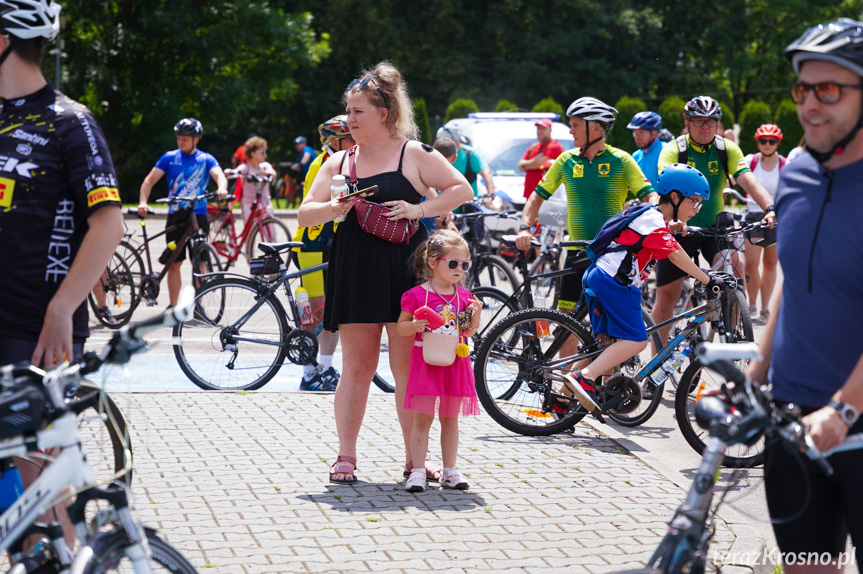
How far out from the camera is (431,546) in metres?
4.55

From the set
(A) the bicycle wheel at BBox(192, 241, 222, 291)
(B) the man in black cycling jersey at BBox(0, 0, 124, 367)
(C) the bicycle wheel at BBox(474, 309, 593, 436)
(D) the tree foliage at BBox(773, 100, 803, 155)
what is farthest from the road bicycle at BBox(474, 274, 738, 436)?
(D) the tree foliage at BBox(773, 100, 803, 155)

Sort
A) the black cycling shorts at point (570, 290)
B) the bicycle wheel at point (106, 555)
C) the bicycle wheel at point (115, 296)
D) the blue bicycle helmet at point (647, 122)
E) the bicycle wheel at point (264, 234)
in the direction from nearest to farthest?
the bicycle wheel at point (106, 555)
the black cycling shorts at point (570, 290)
the bicycle wheel at point (115, 296)
the blue bicycle helmet at point (647, 122)
the bicycle wheel at point (264, 234)

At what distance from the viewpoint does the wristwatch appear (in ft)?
8.79

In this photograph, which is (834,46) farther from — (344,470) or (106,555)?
(344,470)

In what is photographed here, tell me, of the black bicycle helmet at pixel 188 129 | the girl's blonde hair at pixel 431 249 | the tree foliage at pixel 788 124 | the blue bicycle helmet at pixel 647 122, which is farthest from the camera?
the tree foliage at pixel 788 124

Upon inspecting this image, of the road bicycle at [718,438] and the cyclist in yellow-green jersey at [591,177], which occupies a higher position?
the cyclist in yellow-green jersey at [591,177]

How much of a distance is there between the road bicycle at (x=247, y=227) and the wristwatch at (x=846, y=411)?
12.7 m

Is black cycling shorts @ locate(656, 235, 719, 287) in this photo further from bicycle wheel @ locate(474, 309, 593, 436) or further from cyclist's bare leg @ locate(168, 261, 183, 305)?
cyclist's bare leg @ locate(168, 261, 183, 305)

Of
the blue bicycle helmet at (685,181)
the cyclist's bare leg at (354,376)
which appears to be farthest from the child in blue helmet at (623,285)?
the cyclist's bare leg at (354,376)

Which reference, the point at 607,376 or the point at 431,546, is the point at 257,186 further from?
the point at 431,546

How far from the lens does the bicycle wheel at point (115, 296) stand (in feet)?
35.9

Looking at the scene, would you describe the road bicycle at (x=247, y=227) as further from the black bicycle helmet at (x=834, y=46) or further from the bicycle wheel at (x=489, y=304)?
the black bicycle helmet at (x=834, y=46)

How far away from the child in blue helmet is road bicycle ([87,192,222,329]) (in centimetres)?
560

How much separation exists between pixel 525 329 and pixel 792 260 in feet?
12.7
